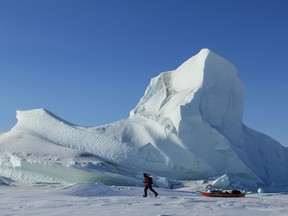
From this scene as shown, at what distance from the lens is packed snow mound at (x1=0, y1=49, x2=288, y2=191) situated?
24.8 metres

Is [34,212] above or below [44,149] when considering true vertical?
below

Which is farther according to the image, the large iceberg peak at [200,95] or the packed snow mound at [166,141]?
the large iceberg peak at [200,95]

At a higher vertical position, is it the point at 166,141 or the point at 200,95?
the point at 200,95

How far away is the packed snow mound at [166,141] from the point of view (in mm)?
24828

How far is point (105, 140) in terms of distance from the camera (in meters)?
29.0

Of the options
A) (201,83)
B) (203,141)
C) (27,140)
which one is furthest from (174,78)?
(27,140)

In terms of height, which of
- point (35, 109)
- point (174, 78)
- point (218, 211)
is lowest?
point (218, 211)

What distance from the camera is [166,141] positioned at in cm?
2883

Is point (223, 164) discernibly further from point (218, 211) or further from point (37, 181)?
point (218, 211)

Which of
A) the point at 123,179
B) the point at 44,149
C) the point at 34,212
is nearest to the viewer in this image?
the point at 34,212

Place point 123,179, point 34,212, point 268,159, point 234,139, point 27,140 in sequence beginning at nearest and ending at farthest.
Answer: point 34,212
point 123,179
point 27,140
point 234,139
point 268,159

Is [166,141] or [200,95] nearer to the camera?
[166,141]

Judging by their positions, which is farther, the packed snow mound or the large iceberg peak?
the large iceberg peak

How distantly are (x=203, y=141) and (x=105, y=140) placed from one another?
21.5ft
